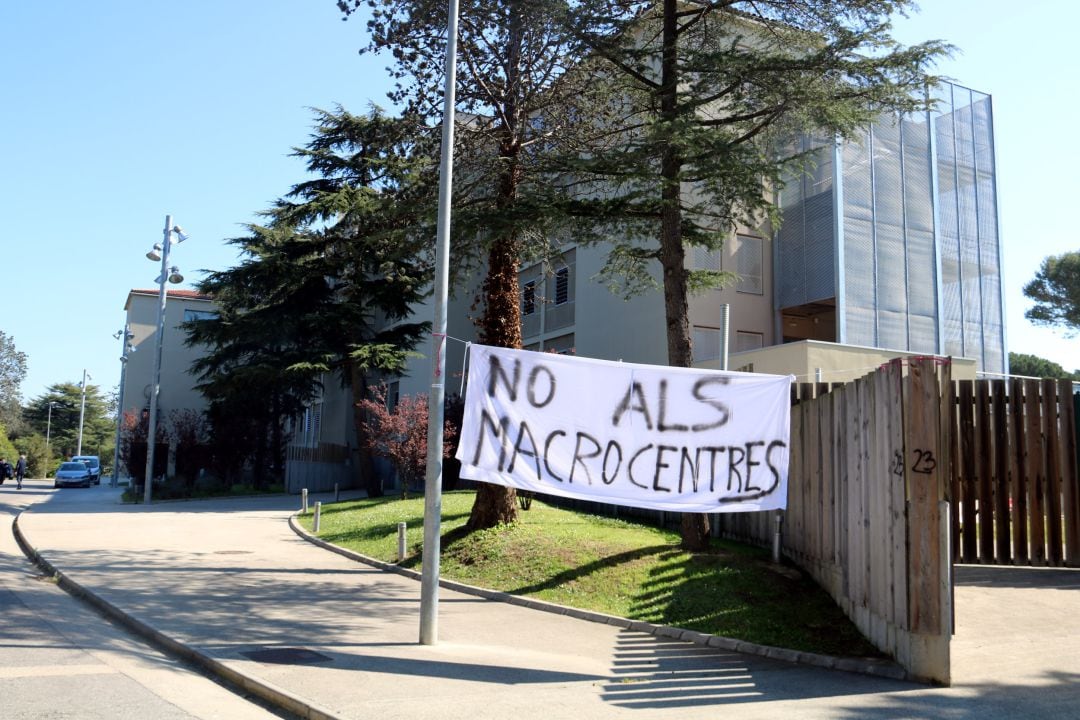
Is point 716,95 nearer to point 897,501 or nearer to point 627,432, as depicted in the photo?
point 627,432

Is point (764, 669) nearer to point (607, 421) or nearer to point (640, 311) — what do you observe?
point (607, 421)

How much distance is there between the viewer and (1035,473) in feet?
36.5

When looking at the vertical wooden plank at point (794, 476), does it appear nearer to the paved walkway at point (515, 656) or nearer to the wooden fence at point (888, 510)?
the wooden fence at point (888, 510)

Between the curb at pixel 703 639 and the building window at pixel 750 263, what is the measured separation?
59.5 ft

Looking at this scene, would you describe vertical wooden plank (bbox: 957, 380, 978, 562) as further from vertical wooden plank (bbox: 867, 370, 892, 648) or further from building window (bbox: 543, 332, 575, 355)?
building window (bbox: 543, 332, 575, 355)

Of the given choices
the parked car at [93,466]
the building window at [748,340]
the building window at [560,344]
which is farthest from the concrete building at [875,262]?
the parked car at [93,466]

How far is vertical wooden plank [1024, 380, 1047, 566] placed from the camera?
11.1 m

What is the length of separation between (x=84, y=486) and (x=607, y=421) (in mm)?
48235

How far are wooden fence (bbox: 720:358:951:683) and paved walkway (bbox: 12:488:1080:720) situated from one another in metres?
0.60

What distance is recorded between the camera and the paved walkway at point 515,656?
22.7 ft

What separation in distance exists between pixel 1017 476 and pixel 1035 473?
0.78 feet

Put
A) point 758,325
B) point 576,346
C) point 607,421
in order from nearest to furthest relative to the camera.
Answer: point 607,421 < point 758,325 < point 576,346

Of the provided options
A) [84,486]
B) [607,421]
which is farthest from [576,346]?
[84,486]

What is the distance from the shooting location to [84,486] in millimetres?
48938
